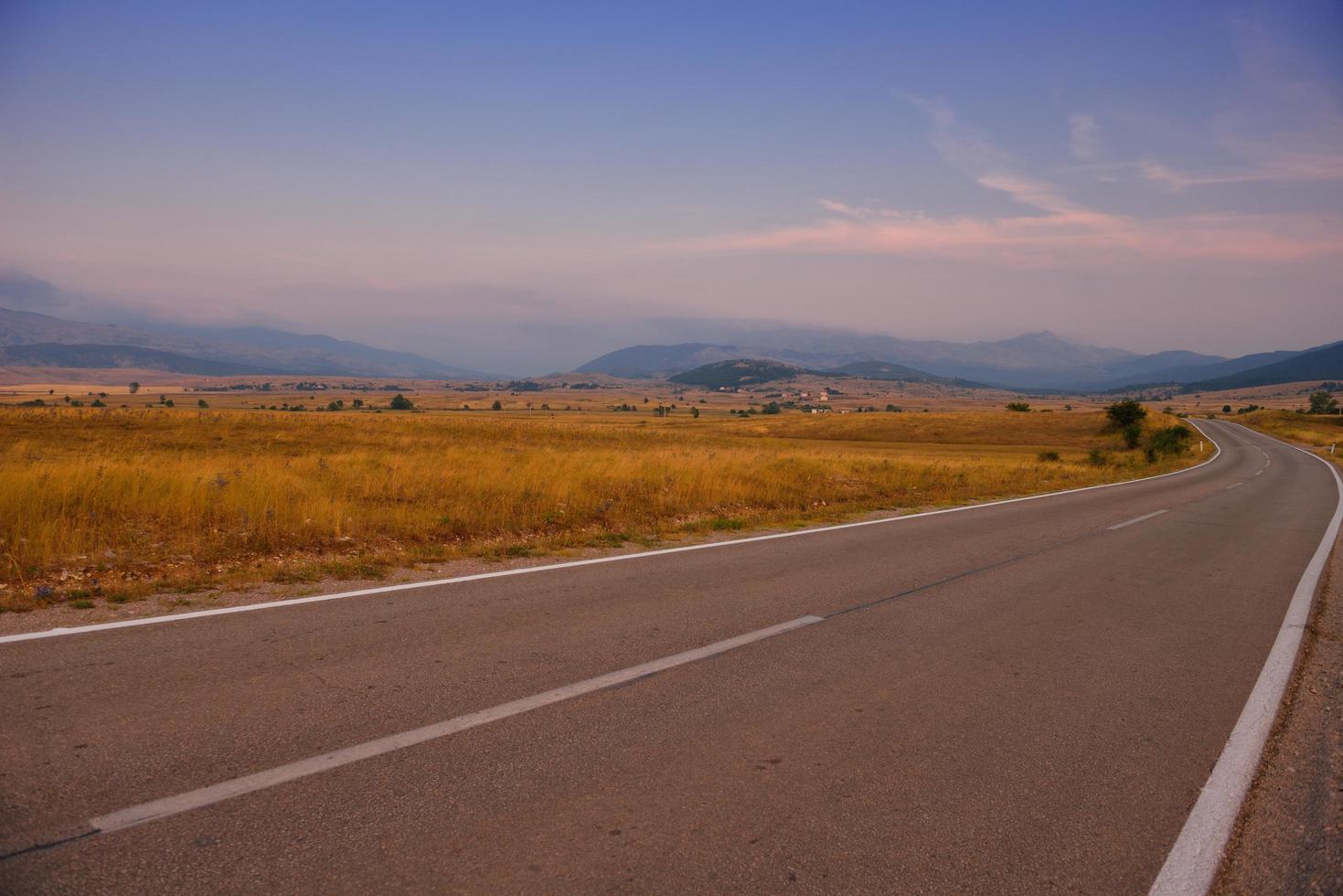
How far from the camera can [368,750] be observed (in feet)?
12.7

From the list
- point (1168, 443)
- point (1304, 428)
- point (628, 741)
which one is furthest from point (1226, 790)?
point (1304, 428)

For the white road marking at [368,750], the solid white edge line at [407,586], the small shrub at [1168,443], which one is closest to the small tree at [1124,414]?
the small shrub at [1168,443]

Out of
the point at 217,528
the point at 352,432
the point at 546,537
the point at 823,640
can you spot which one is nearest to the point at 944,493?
the point at 546,537

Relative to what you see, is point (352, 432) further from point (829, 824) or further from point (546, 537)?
point (829, 824)

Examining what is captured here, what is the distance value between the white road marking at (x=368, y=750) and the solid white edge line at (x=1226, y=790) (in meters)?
2.98

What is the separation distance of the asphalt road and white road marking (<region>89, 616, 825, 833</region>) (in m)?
0.04

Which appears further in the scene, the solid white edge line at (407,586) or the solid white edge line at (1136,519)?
the solid white edge line at (1136,519)

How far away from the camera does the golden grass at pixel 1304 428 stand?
66.7 m

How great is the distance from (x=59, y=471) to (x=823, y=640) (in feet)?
33.7

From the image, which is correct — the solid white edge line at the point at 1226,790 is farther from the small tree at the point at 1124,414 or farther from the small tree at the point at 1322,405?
the small tree at the point at 1322,405

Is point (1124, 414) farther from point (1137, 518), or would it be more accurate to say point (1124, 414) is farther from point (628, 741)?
point (628, 741)

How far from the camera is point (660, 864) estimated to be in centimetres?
304

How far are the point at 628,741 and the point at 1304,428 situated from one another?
107024 millimetres

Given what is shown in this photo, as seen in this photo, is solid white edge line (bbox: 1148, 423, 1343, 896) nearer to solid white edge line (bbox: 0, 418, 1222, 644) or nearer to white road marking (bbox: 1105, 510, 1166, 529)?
solid white edge line (bbox: 0, 418, 1222, 644)
